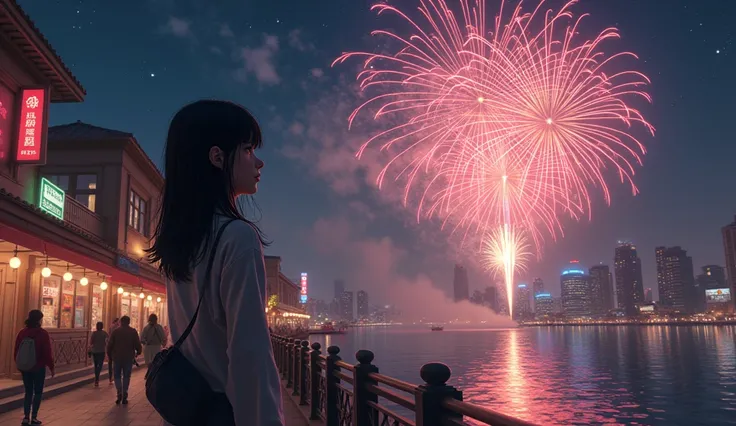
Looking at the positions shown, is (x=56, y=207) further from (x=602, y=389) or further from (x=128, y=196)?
(x=602, y=389)

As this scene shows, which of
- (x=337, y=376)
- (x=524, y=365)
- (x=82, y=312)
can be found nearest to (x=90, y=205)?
(x=82, y=312)

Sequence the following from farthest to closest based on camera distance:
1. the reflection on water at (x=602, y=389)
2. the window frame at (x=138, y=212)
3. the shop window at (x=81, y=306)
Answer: the reflection on water at (x=602, y=389) < the window frame at (x=138, y=212) < the shop window at (x=81, y=306)

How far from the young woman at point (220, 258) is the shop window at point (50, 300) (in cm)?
1705

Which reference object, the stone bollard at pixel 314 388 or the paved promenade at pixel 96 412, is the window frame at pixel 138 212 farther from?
the stone bollard at pixel 314 388

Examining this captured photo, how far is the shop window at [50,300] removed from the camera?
1713 centimetres

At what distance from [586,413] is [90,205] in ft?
81.2

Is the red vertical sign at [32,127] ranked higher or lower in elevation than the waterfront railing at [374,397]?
higher

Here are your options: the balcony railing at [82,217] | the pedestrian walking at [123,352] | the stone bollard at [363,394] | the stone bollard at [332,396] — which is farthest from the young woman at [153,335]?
the stone bollard at [363,394]

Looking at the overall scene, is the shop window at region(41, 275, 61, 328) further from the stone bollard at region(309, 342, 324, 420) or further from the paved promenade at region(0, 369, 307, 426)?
Answer: the stone bollard at region(309, 342, 324, 420)

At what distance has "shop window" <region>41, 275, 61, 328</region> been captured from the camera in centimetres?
1713

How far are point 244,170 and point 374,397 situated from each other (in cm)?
488

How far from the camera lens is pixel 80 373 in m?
18.2

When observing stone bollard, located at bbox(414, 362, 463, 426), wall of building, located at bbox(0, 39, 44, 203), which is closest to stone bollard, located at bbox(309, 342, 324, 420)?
stone bollard, located at bbox(414, 362, 463, 426)

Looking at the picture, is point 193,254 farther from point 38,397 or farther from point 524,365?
point 524,365
